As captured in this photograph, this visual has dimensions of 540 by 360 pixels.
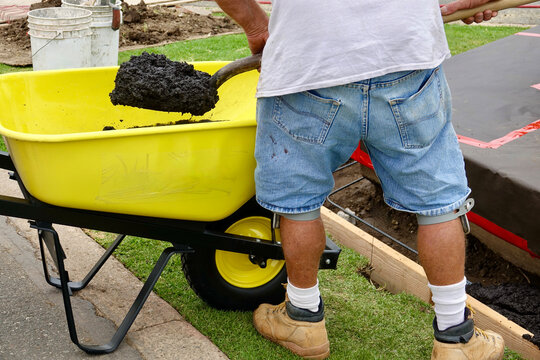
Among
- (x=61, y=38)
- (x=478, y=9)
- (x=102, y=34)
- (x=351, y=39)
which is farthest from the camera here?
(x=102, y=34)

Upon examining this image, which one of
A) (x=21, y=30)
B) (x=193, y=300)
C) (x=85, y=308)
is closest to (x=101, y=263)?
(x=85, y=308)

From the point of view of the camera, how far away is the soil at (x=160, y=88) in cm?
234

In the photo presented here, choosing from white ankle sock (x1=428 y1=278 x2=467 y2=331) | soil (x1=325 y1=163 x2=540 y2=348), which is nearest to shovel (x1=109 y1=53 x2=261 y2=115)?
white ankle sock (x1=428 y1=278 x2=467 y2=331)

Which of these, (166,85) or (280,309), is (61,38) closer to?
(166,85)

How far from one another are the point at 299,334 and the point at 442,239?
62 centimetres

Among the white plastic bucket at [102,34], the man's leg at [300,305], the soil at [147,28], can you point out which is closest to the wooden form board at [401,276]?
the man's leg at [300,305]

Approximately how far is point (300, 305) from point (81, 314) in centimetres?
88

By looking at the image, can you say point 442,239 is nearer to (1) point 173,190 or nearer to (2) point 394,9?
(2) point 394,9

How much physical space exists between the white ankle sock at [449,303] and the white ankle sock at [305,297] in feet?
1.33

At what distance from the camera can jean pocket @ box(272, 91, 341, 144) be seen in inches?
78.2

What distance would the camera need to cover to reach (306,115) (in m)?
2.02

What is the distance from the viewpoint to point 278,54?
78.1 inches

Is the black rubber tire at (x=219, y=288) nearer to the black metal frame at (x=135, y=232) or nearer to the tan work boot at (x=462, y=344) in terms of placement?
the black metal frame at (x=135, y=232)

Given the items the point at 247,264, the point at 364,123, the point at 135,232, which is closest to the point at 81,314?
the point at 135,232
